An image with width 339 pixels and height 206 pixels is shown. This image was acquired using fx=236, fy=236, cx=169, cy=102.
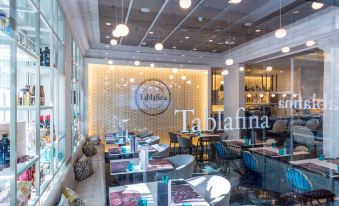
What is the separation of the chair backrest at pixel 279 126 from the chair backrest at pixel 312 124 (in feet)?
2.22

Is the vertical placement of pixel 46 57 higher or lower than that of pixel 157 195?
higher

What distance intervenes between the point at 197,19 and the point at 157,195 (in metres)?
3.86

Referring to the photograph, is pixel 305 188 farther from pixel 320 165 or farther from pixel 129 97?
pixel 129 97

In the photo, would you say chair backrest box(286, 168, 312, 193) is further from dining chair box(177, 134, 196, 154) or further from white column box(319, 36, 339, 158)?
dining chair box(177, 134, 196, 154)

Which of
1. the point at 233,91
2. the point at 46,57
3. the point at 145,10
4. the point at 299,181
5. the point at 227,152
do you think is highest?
the point at 145,10

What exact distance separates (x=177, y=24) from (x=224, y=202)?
160 inches

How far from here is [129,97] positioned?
24.7 feet

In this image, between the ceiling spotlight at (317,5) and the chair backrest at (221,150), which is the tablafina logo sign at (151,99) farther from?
the ceiling spotlight at (317,5)

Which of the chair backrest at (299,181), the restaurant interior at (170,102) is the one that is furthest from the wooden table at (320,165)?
the chair backrest at (299,181)

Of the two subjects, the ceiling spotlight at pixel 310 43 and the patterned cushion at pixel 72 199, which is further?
the ceiling spotlight at pixel 310 43

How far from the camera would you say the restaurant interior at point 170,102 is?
2189 millimetres

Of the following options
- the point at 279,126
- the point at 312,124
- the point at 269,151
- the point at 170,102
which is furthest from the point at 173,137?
the point at 312,124

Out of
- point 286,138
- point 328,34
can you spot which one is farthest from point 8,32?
point 286,138

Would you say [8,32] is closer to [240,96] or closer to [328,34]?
[328,34]
